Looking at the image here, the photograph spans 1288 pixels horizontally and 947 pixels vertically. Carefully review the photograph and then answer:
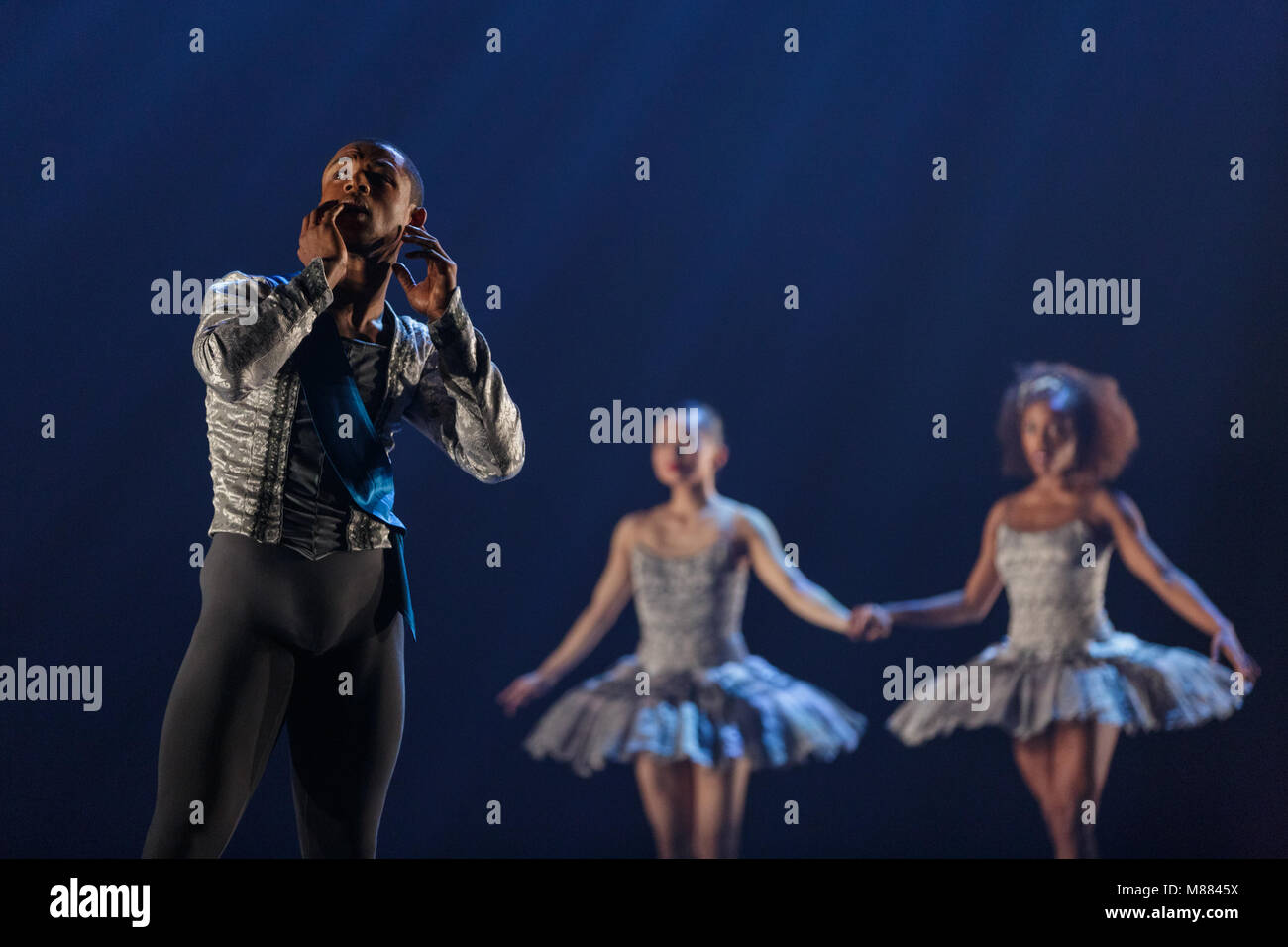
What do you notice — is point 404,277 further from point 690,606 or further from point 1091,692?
point 1091,692

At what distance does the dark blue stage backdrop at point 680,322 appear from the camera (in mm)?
3467

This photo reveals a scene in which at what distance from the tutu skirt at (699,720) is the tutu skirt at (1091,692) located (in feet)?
0.79

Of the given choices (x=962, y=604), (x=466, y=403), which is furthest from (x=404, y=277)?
(x=962, y=604)

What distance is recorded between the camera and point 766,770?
11.4 ft

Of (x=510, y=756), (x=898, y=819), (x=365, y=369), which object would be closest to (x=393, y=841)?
(x=510, y=756)

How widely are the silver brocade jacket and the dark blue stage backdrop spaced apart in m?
1.57

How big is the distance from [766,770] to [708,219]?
1684mm

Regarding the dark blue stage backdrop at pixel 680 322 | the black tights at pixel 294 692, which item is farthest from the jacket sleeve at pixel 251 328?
the dark blue stage backdrop at pixel 680 322

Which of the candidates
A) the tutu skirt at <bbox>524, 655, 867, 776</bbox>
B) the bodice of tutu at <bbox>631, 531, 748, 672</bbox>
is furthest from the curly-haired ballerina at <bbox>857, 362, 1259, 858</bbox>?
the bodice of tutu at <bbox>631, 531, 748, 672</bbox>

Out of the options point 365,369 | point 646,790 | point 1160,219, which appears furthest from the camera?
point 1160,219

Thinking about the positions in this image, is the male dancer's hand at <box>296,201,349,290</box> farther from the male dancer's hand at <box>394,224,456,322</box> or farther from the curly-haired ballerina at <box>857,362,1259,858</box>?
the curly-haired ballerina at <box>857,362,1259,858</box>

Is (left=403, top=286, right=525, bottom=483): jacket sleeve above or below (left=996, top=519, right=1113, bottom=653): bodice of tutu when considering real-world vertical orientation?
above

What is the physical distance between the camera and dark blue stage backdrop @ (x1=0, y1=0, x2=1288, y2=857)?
347 centimetres

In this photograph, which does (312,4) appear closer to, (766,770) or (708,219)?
(708,219)
